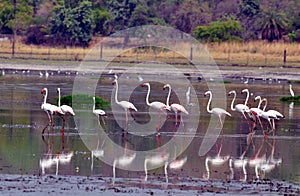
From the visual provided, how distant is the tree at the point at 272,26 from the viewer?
198ft

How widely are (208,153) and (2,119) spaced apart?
6892 millimetres

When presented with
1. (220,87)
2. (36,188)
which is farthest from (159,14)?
(36,188)

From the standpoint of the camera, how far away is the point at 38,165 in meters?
15.1

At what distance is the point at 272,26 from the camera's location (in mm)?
60625

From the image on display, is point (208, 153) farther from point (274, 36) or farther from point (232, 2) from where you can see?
point (232, 2)

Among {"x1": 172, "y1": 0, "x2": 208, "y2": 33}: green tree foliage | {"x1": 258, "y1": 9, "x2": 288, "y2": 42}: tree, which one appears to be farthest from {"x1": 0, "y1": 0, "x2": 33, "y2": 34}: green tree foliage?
{"x1": 258, "y1": 9, "x2": 288, "y2": 42}: tree

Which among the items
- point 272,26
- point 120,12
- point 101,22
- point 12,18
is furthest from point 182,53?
point 12,18

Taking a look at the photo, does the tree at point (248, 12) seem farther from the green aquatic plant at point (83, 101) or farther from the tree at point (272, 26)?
the green aquatic plant at point (83, 101)

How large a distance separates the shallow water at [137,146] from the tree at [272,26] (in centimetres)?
3253

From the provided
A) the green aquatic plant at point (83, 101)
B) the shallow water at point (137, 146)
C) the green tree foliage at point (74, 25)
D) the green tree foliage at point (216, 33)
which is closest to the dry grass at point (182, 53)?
the green tree foliage at point (216, 33)

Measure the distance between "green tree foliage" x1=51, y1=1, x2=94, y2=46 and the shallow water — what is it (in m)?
30.4

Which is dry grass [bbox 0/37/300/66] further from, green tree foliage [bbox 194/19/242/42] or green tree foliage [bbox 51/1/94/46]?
green tree foliage [bbox 51/1/94/46]

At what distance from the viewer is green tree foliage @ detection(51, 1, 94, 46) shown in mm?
58500

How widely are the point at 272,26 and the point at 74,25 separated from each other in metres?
14.6
